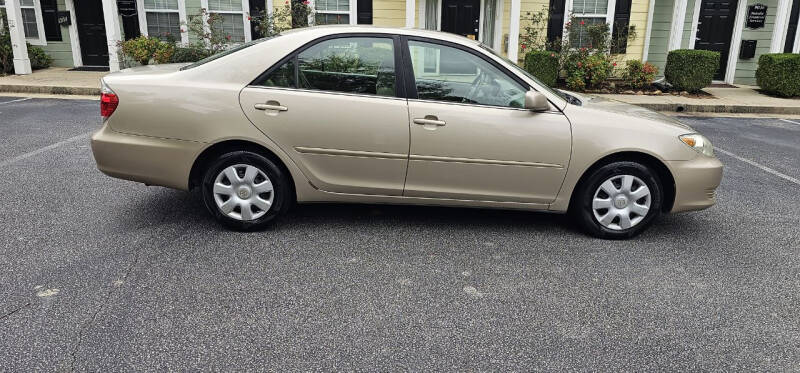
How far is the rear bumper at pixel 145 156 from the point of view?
13.7ft

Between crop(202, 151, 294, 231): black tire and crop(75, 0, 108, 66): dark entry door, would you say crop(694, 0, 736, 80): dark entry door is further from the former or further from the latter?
crop(75, 0, 108, 66): dark entry door

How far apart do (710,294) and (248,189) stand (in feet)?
10.3

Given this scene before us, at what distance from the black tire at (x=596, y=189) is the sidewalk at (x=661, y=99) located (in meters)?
7.76

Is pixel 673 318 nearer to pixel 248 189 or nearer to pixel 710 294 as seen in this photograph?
pixel 710 294

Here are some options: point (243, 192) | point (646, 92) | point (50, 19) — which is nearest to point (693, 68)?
point (646, 92)

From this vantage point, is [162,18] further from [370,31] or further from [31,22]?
[370,31]

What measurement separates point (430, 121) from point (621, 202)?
1.56 meters

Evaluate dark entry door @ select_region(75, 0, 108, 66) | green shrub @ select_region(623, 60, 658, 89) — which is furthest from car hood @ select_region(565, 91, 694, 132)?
dark entry door @ select_region(75, 0, 108, 66)

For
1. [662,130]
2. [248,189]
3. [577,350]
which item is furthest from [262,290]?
[662,130]

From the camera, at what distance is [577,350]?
2.95 meters

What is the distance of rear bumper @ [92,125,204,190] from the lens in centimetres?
417

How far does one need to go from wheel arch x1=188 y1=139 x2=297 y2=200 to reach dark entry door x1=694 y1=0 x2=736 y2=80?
13.9 metres

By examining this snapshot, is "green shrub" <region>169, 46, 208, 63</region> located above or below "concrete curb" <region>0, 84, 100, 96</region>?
above

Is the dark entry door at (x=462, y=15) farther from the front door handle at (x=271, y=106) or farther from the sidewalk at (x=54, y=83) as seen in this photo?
the front door handle at (x=271, y=106)
